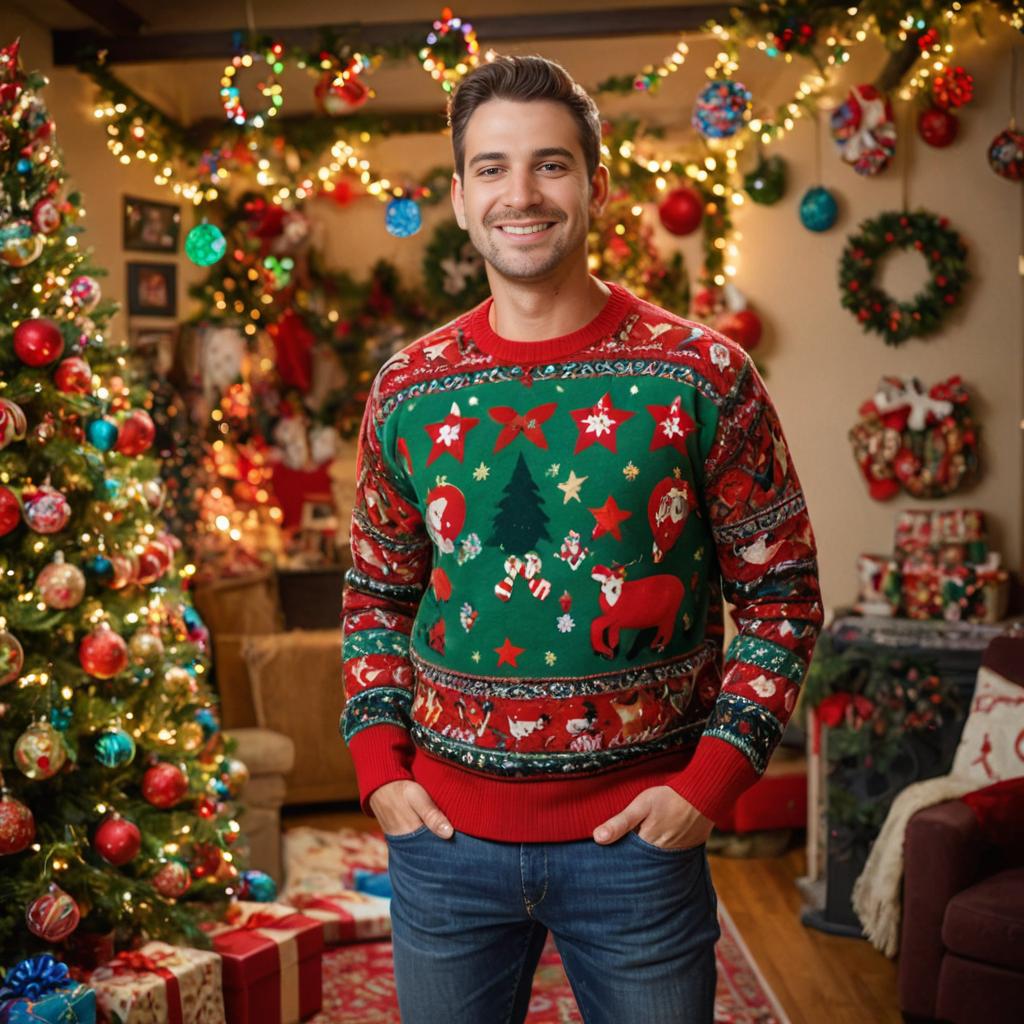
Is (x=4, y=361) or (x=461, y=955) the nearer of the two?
(x=461, y=955)

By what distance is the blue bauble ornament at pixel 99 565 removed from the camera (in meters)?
2.85

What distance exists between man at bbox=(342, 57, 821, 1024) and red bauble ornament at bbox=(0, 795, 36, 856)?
1205mm

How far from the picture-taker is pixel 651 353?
1540 mm

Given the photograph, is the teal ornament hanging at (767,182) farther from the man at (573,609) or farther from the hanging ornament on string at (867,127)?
the man at (573,609)

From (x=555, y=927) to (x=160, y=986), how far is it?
1.45 metres

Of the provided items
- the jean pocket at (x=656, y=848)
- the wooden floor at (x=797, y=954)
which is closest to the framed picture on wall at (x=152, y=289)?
the wooden floor at (x=797, y=954)

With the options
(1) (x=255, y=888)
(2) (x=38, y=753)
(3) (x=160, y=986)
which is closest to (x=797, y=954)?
(1) (x=255, y=888)

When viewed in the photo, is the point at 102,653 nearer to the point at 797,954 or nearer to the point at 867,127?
the point at 797,954

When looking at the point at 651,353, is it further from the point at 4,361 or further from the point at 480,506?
the point at 4,361

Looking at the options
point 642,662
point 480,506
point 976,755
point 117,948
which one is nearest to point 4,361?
point 117,948

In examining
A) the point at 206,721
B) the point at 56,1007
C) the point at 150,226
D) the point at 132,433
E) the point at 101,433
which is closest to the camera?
the point at 56,1007

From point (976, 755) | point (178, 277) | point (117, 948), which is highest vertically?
point (178, 277)

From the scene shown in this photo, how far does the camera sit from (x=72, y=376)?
2.76 meters

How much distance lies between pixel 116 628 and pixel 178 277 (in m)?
3.40
